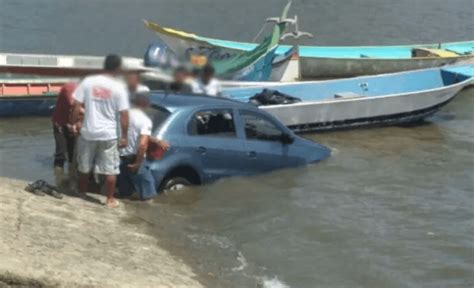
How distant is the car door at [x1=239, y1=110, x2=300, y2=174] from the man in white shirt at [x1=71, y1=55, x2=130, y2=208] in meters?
2.57

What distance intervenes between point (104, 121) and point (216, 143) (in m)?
2.25

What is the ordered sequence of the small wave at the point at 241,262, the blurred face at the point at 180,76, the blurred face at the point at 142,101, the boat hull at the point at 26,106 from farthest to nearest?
the boat hull at the point at 26,106 → the blurred face at the point at 180,76 → the blurred face at the point at 142,101 → the small wave at the point at 241,262

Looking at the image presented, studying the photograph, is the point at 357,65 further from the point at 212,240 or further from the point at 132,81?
the point at 212,240

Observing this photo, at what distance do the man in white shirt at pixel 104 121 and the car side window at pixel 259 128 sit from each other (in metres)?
2.56

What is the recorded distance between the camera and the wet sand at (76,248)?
19.0ft

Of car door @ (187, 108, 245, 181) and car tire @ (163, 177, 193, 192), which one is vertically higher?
car door @ (187, 108, 245, 181)

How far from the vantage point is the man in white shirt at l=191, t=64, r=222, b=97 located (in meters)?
12.3

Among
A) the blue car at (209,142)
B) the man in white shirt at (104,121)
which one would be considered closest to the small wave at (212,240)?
the man in white shirt at (104,121)

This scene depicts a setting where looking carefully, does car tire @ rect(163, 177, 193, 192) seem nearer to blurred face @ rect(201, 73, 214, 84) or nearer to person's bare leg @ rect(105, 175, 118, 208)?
person's bare leg @ rect(105, 175, 118, 208)

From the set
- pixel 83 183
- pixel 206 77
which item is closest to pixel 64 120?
pixel 83 183

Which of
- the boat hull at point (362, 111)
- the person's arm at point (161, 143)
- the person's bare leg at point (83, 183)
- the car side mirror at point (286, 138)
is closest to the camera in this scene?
the person's bare leg at point (83, 183)

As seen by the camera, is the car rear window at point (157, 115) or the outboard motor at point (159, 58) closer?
the car rear window at point (157, 115)

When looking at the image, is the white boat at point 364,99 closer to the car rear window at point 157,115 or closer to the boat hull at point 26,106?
the boat hull at point 26,106

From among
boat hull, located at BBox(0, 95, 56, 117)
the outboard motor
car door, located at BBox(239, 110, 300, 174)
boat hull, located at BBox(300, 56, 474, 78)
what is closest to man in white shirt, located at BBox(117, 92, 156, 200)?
car door, located at BBox(239, 110, 300, 174)
